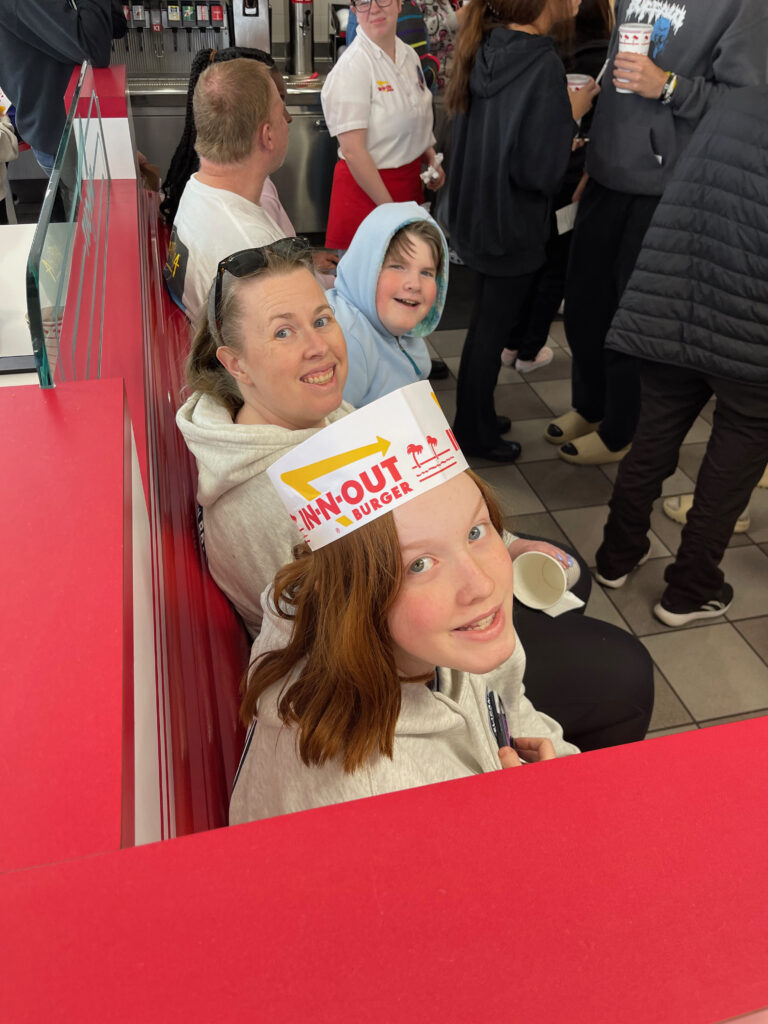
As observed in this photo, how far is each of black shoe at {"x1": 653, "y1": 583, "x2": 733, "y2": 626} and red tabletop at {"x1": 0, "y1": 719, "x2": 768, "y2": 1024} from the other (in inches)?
84.4

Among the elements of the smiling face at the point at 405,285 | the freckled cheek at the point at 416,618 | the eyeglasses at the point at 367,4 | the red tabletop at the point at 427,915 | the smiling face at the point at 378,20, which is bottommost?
the smiling face at the point at 405,285

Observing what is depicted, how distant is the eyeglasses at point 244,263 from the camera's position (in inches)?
67.2

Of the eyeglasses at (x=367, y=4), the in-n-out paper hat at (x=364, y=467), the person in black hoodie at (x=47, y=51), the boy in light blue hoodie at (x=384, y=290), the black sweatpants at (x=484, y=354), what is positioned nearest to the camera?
the in-n-out paper hat at (x=364, y=467)

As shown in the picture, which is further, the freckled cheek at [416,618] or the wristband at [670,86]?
the wristband at [670,86]

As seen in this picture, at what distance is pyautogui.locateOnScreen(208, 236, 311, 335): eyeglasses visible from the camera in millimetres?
1707

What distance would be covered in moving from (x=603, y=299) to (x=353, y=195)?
1115mm

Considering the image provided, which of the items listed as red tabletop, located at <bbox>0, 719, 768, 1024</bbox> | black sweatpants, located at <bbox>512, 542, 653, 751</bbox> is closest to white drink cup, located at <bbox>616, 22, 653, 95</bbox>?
black sweatpants, located at <bbox>512, 542, 653, 751</bbox>

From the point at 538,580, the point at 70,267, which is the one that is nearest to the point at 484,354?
the point at 538,580

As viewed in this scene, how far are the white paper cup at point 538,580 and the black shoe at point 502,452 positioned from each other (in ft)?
5.36

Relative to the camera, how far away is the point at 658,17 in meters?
2.78

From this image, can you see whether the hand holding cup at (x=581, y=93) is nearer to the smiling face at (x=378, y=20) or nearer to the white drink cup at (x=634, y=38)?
the white drink cup at (x=634, y=38)

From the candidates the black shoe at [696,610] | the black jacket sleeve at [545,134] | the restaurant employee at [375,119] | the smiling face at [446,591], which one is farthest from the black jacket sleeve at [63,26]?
the smiling face at [446,591]

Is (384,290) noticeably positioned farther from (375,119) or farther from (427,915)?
(427,915)

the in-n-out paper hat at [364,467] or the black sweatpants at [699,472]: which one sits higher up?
the in-n-out paper hat at [364,467]
